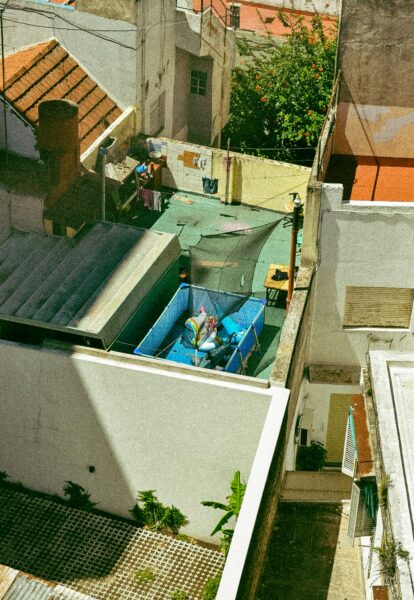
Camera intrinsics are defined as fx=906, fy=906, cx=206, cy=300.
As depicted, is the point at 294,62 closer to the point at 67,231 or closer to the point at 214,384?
the point at 67,231

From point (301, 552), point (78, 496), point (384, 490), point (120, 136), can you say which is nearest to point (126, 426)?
point (78, 496)

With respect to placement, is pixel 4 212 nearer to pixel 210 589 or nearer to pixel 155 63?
pixel 155 63

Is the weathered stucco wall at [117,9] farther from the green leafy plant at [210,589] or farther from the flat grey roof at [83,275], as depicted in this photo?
the green leafy plant at [210,589]

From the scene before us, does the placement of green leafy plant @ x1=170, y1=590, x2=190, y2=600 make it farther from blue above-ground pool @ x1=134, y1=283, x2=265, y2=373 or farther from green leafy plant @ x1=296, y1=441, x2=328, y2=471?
green leafy plant @ x1=296, y1=441, x2=328, y2=471

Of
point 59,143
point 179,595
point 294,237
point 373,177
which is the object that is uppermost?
point 59,143

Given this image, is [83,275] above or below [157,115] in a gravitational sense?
below

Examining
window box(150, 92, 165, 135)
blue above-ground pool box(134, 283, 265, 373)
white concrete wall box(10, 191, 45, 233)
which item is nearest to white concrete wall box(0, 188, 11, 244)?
white concrete wall box(10, 191, 45, 233)
